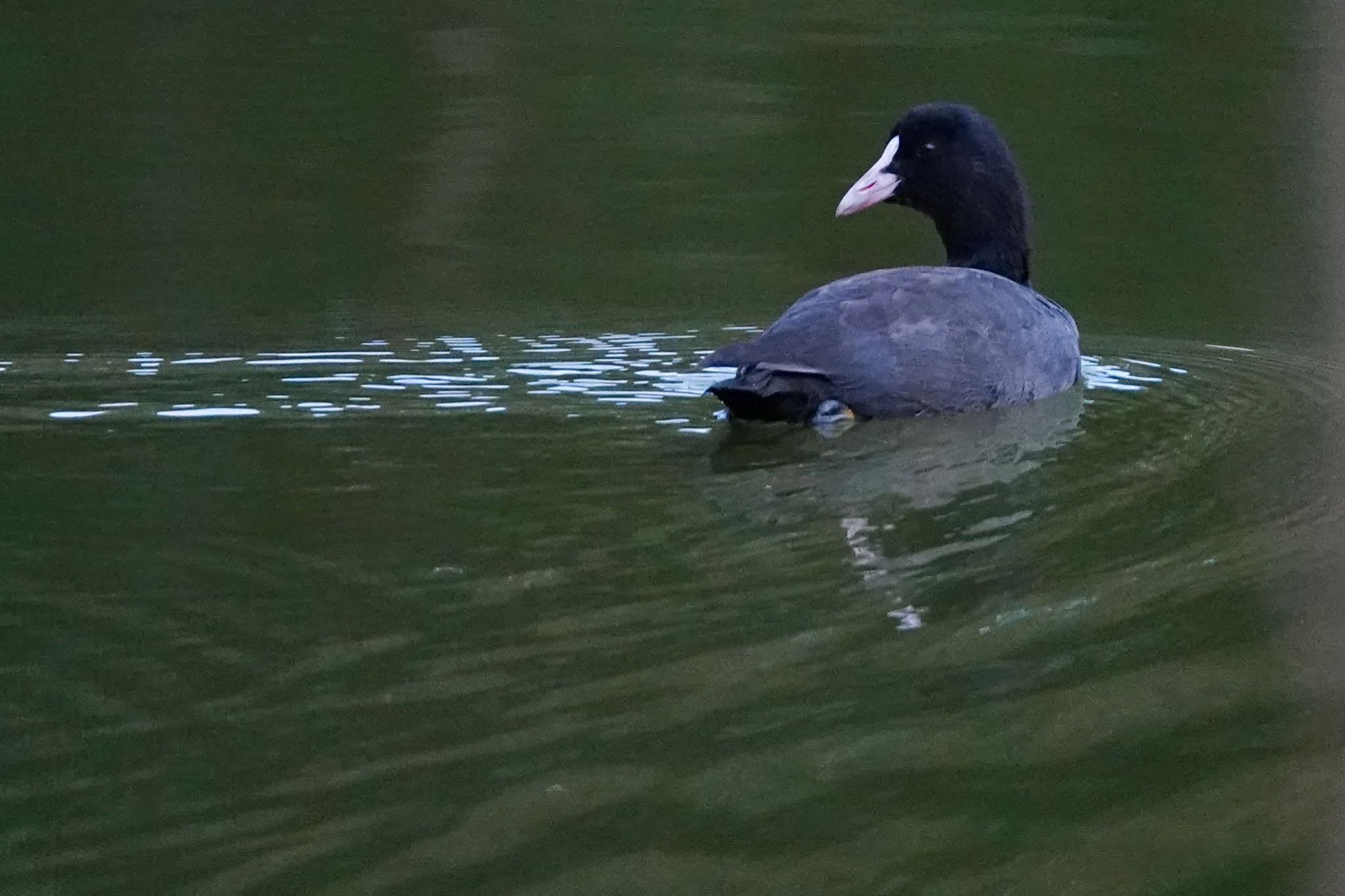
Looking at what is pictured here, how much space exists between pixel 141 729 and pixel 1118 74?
40.5 feet

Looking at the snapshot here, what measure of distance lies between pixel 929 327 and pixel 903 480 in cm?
101

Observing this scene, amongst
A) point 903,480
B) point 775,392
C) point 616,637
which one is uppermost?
point 616,637

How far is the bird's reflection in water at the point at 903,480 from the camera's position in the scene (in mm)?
5703

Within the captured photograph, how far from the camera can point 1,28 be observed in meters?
17.1

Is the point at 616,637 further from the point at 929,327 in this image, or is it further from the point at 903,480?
the point at 929,327

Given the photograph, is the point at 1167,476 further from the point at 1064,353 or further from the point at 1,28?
the point at 1,28

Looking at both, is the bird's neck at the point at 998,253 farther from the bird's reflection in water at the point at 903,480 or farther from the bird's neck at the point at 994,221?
the bird's reflection in water at the point at 903,480

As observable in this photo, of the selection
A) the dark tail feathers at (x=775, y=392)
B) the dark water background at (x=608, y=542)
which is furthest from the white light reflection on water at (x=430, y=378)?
the dark tail feathers at (x=775, y=392)

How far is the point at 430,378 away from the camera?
7.59 m

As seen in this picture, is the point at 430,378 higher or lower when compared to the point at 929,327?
lower

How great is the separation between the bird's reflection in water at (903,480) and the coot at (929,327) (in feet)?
0.31

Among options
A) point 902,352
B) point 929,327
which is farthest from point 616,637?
point 929,327

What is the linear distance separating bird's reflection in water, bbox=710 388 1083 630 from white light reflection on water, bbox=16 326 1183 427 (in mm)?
423

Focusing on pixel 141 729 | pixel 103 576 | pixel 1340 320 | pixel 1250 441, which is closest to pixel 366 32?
pixel 1340 320
